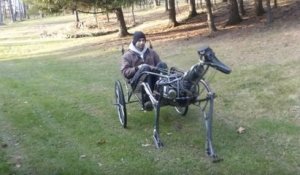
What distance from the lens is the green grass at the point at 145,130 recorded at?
6.32m

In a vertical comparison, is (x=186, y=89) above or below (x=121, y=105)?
above

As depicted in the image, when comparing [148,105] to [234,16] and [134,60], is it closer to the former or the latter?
[134,60]

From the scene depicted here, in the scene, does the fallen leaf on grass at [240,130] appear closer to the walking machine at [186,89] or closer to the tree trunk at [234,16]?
the walking machine at [186,89]

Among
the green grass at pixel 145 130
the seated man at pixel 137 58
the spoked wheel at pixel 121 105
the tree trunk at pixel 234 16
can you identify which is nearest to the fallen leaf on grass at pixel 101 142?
the green grass at pixel 145 130

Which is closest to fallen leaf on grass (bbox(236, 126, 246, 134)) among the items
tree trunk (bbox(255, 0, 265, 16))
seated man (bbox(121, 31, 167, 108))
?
seated man (bbox(121, 31, 167, 108))

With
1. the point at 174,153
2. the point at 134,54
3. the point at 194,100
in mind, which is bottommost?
the point at 174,153

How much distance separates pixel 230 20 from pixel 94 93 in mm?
11795

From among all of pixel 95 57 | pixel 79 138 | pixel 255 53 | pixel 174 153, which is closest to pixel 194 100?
pixel 174 153

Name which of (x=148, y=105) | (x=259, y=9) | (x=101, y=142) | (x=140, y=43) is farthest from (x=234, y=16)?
(x=101, y=142)

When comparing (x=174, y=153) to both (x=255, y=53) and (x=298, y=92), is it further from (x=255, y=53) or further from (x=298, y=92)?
(x=255, y=53)

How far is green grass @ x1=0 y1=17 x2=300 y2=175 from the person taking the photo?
6316 millimetres

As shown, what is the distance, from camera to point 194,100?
6941 millimetres

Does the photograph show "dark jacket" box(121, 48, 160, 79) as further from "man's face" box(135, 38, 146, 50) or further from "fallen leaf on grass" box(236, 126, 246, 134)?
"fallen leaf on grass" box(236, 126, 246, 134)

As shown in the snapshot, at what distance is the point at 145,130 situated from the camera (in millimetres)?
7922
